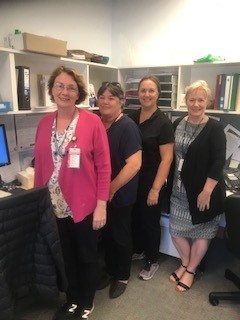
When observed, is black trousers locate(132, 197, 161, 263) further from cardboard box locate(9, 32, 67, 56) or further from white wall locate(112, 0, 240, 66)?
white wall locate(112, 0, 240, 66)

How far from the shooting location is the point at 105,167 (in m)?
1.44

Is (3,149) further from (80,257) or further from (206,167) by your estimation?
(206,167)

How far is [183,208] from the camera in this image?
1953mm

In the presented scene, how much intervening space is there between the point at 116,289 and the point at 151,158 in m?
0.96

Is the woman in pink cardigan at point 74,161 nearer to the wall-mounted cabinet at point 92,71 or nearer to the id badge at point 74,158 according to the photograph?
the id badge at point 74,158

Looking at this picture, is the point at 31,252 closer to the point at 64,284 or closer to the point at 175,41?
the point at 64,284

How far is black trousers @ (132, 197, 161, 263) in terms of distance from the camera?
202 cm

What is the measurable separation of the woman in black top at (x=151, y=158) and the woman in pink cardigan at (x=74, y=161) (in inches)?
20.9

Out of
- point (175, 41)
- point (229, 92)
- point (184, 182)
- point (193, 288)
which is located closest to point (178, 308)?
point (193, 288)

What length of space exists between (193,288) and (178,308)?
0.82 feet

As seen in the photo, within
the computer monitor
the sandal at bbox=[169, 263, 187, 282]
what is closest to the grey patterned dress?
the sandal at bbox=[169, 263, 187, 282]

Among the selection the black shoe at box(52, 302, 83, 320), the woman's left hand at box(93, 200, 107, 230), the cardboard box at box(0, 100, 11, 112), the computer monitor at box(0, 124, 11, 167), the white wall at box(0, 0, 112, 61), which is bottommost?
the black shoe at box(52, 302, 83, 320)

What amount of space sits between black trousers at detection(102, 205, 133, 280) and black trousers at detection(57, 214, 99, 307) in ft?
0.83

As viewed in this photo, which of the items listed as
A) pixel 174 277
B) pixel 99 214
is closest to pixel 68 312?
pixel 99 214
